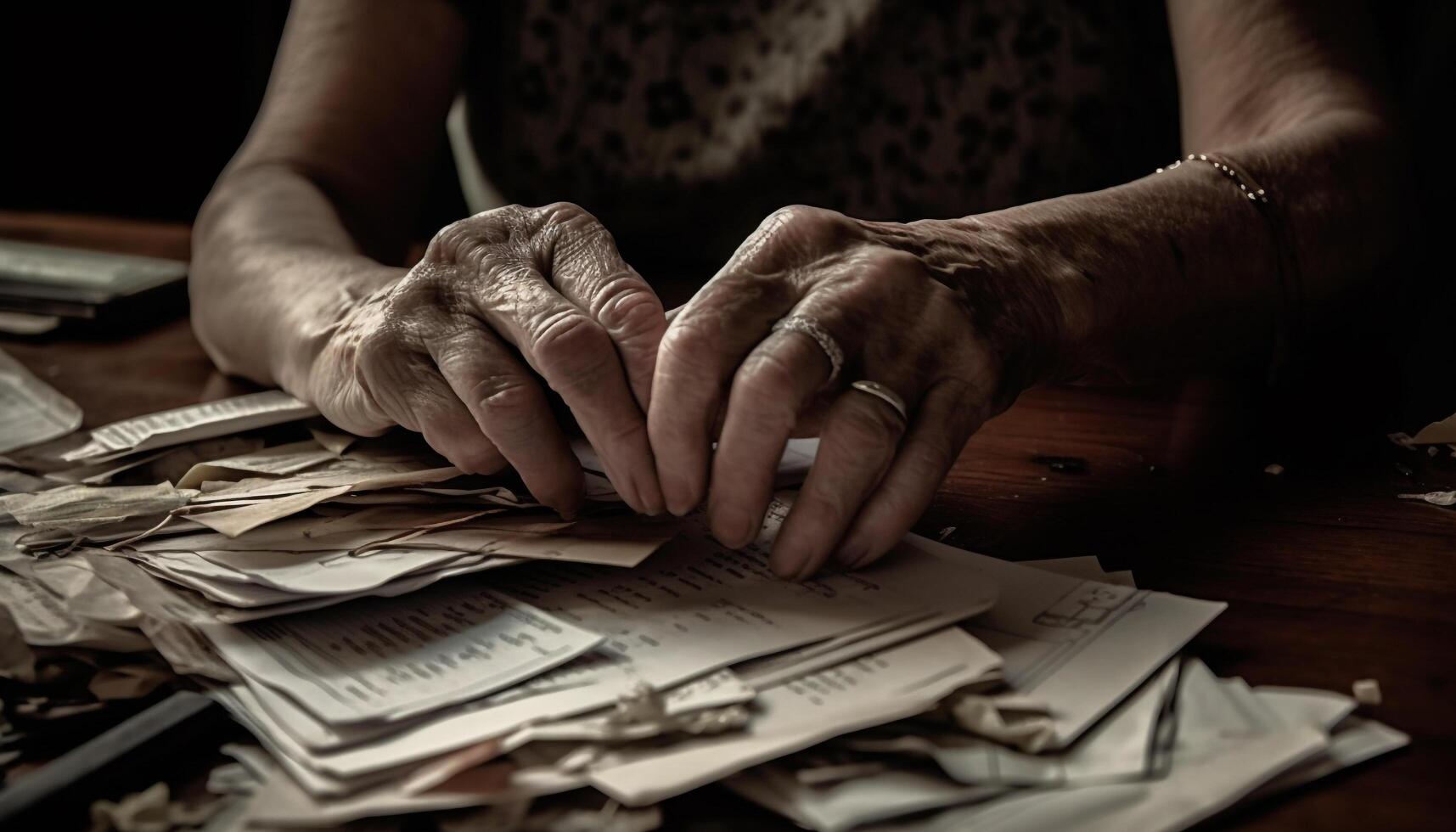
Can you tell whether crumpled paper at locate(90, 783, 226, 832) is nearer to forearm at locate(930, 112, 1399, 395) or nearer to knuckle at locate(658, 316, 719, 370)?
knuckle at locate(658, 316, 719, 370)

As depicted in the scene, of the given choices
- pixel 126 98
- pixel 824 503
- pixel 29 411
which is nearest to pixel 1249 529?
pixel 824 503

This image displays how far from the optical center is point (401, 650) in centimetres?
60

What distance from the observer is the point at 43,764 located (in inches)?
20.9

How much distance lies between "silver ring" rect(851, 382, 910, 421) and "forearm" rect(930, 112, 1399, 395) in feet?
0.31

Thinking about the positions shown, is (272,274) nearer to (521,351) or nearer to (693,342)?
(521,351)

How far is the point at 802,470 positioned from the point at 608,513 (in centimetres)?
16

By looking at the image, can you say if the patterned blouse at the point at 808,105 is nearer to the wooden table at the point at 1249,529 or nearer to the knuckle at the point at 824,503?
the wooden table at the point at 1249,529

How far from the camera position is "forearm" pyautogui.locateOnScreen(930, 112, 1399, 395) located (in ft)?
2.57

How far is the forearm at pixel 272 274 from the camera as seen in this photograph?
99 centimetres

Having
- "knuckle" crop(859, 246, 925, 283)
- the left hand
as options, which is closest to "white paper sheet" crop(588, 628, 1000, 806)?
the left hand

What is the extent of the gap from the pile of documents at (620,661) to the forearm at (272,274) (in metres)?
0.22

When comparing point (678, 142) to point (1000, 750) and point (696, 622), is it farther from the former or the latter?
point (1000, 750)

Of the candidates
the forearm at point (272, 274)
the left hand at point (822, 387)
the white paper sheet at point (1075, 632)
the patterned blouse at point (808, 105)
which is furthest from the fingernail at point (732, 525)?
the patterned blouse at point (808, 105)

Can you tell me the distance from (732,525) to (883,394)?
117mm
